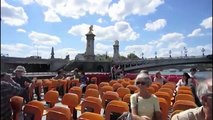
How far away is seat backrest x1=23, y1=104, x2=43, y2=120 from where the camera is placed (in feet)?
18.7

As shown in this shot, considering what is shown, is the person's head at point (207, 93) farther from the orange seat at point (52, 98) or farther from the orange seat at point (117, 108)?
the orange seat at point (52, 98)

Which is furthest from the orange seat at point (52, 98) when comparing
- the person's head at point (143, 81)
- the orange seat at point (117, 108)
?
the person's head at point (143, 81)

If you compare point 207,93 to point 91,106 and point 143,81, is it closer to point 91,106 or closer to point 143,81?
point 143,81

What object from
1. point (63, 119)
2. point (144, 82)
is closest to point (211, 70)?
point (144, 82)

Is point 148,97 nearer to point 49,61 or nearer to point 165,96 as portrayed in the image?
point 165,96

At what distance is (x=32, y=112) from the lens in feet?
18.8

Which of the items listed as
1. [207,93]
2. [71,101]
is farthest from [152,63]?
[207,93]

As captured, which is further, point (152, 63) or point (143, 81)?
point (152, 63)

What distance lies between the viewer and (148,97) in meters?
4.91

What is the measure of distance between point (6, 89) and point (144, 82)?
2.01 meters

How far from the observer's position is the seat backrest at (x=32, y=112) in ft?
18.7

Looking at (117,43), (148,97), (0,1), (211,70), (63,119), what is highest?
(117,43)

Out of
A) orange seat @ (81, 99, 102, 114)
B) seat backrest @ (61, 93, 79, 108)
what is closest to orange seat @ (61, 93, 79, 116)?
seat backrest @ (61, 93, 79, 108)

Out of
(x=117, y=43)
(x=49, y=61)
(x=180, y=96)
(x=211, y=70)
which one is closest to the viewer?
(x=211, y=70)
